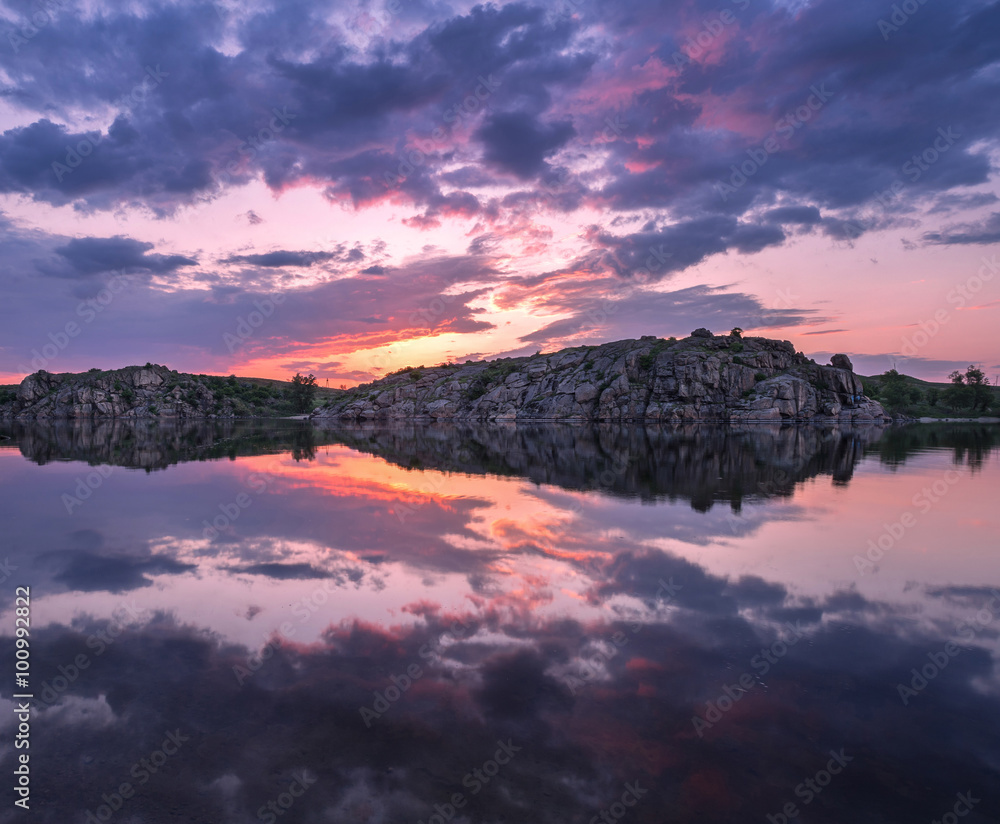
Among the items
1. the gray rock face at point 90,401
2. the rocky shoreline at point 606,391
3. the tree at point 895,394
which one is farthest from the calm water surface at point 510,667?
the gray rock face at point 90,401

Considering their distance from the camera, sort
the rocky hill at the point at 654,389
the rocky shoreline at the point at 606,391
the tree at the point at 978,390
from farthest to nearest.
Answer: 1. the tree at the point at 978,390
2. the rocky shoreline at the point at 606,391
3. the rocky hill at the point at 654,389

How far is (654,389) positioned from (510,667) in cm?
13448

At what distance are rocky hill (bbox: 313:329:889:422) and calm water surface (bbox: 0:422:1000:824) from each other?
373ft

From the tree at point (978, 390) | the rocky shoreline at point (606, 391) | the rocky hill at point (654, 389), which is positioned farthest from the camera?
the tree at point (978, 390)

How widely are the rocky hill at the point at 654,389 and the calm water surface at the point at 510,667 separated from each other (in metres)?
114

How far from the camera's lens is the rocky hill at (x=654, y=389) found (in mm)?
124500

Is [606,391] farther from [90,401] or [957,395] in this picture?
[90,401]

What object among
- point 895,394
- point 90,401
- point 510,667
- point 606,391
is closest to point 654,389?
point 606,391

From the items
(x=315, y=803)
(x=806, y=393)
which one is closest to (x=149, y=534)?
(x=315, y=803)

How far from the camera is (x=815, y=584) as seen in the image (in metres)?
12.6

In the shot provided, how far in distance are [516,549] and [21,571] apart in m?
13.6

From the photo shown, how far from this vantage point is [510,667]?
8.53m

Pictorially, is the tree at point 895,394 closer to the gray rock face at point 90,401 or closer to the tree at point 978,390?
the tree at point 978,390

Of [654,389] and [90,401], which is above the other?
[90,401]
